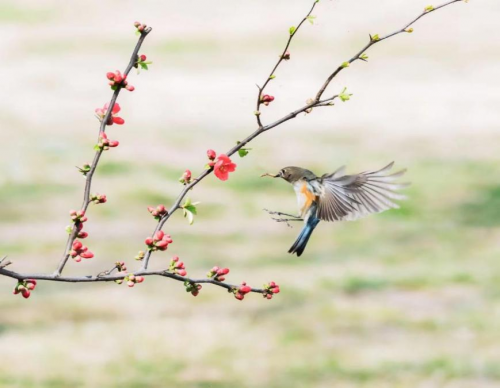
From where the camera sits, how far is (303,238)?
1978 mm

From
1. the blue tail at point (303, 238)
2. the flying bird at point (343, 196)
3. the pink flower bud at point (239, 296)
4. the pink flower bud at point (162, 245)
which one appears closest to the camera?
the pink flower bud at point (239, 296)

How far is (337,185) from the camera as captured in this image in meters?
2.19

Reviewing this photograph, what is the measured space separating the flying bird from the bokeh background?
2.88m

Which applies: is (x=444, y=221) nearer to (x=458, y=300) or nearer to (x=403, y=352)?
(x=458, y=300)

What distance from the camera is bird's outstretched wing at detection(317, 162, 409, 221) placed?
208 cm

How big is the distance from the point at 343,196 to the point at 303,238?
19 cm

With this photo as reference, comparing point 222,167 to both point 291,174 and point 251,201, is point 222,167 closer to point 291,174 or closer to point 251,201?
point 291,174

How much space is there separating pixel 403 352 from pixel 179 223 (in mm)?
4263

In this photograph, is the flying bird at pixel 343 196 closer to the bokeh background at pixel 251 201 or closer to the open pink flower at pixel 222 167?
the open pink flower at pixel 222 167

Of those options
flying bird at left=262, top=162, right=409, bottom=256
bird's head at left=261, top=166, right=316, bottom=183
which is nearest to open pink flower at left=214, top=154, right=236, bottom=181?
bird's head at left=261, top=166, right=316, bottom=183

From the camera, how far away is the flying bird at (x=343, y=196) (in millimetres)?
2061

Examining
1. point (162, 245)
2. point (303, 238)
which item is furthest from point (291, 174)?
point (162, 245)

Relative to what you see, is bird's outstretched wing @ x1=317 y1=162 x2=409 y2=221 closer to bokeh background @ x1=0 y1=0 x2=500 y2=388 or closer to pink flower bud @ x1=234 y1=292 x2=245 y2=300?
pink flower bud @ x1=234 y1=292 x2=245 y2=300

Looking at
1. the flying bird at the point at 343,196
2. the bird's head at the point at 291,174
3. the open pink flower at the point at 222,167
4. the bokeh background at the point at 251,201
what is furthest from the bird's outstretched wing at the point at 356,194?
the bokeh background at the point at 251,201
